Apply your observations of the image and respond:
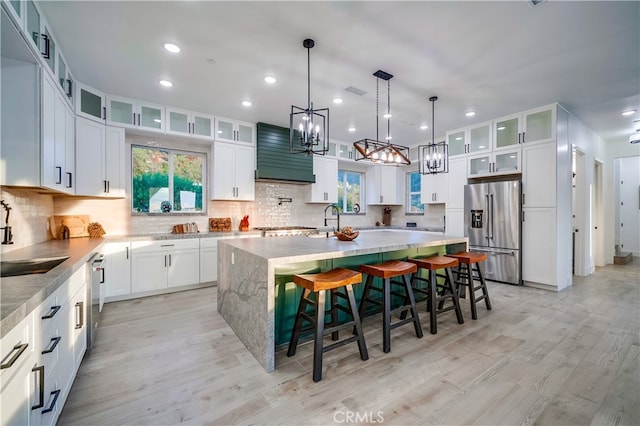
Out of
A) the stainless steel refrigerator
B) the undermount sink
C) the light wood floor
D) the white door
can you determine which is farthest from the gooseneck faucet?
the white door

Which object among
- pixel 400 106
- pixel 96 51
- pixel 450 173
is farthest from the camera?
pixel 450 173

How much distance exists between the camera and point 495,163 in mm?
4836

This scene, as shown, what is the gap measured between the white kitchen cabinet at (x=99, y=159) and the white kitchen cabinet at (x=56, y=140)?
36 centimetres

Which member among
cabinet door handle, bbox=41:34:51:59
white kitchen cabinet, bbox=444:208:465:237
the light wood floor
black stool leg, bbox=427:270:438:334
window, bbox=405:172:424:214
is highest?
cabinet door handle, bbox=41:34:51:59

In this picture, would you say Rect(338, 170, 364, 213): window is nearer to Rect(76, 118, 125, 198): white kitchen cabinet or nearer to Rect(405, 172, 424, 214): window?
Rect(405, 172, 424, 214): window

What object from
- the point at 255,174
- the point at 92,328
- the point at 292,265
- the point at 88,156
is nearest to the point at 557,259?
the point at 292,265

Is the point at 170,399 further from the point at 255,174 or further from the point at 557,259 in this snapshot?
the point at 557,259

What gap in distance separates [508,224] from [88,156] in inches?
245

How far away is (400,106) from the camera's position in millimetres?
4145

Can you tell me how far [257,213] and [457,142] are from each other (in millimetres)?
4097

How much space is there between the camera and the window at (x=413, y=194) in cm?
684

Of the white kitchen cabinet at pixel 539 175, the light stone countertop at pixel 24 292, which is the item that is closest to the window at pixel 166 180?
the light stone countertop at pixel 24 292

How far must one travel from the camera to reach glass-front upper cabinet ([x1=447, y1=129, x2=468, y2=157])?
525 centimetres

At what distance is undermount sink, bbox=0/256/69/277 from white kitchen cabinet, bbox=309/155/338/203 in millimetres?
4195
